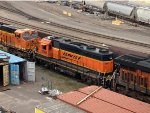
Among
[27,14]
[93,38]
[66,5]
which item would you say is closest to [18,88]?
[93,38]

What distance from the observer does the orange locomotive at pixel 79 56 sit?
29734mm

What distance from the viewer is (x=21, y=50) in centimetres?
3725

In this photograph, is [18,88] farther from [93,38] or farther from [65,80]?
[93,38]

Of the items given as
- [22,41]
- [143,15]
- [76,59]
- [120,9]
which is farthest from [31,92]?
[120,9]

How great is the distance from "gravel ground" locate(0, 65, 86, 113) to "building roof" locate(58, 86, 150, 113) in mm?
5081

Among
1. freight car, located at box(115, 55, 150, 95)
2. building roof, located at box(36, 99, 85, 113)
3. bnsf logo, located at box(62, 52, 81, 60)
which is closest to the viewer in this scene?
building roof, located at box(36, 99, 85, 113)

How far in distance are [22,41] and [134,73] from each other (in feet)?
46.2

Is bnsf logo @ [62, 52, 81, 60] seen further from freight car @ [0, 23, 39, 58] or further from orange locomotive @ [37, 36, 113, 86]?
freight car @ [0, 23, 39, 58]

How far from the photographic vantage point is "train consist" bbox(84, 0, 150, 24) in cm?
5883

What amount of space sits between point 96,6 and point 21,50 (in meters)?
37.9

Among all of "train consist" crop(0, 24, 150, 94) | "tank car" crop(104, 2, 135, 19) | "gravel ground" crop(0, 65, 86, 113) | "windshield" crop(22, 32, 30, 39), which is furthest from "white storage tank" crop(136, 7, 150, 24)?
"gravel ground" crop(0, 65, 86, 113)

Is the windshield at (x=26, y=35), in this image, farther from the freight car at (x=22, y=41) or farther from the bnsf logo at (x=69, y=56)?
the bnsf logo at (x=69, y=56)

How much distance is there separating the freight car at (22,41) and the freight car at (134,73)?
11.8 meters

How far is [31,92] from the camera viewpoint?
28469 mm
